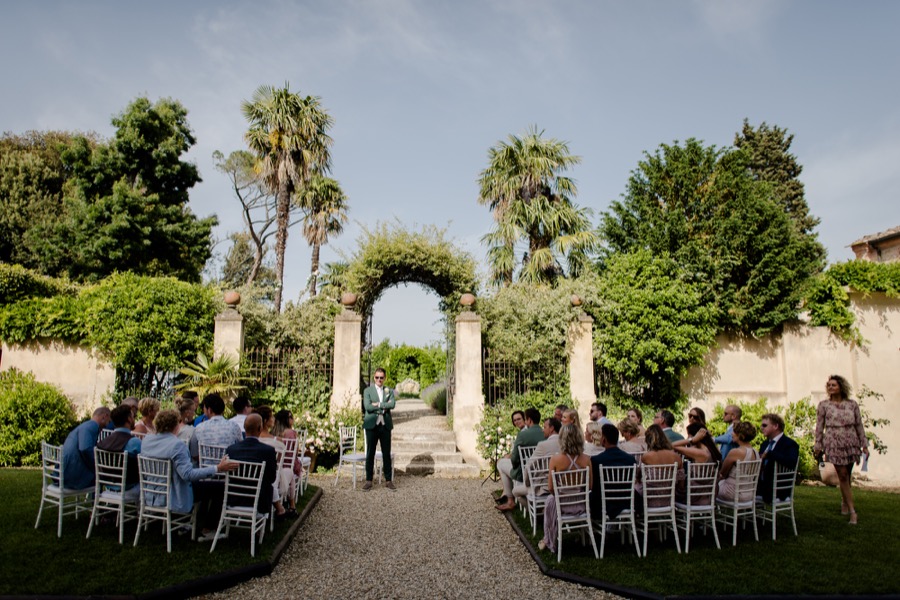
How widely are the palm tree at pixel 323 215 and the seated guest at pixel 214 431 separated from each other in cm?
1707

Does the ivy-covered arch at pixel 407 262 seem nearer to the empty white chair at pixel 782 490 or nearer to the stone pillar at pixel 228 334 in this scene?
the stone pillar at pixel 228 334

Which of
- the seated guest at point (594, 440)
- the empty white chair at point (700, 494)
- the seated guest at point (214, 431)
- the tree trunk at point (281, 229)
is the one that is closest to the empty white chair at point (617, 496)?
the seated guest at point (594, 440)

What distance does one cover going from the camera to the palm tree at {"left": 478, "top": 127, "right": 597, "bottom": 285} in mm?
17203

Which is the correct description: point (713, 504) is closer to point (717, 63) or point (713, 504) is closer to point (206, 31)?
point (717, 63)

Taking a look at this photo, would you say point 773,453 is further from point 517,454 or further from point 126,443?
point 126,443

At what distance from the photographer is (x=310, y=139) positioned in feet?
64.3

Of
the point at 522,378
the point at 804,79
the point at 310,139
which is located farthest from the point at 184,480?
the point at 310,139

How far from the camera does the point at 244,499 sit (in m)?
5.54

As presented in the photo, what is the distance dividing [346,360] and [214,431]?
5.50 m

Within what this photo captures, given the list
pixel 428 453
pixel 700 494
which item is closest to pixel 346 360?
pixel 428 453

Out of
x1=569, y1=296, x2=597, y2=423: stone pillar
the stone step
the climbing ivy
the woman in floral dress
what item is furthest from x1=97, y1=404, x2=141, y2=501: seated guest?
the climbing ivy

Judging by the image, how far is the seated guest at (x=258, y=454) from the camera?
5316 mm

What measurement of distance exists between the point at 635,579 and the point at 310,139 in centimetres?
1820

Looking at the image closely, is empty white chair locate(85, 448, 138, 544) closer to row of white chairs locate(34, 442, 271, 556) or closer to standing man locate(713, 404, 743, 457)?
row of white chairs locate(34, 442, 271, 556)
